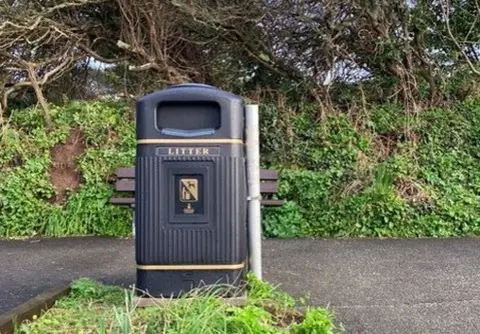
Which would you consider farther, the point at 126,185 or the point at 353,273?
the point at 126,185

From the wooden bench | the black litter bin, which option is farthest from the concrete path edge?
the wooden bench

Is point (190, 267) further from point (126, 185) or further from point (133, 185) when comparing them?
point (126, 185)

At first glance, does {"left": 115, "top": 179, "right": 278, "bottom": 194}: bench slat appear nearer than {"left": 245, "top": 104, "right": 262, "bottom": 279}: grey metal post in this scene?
No

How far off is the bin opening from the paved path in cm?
155

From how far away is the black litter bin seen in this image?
3311mm

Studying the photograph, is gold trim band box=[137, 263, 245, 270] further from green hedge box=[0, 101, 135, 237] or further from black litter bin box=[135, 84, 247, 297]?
green hedge box=[0, 101, 135, 237]

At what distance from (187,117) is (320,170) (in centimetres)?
447

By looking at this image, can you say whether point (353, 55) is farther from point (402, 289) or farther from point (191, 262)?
point (191, 262)

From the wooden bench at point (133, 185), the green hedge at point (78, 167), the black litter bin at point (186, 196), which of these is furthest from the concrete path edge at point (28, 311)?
the green hedge at point (78, 167)

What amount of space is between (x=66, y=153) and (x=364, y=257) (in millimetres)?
4430

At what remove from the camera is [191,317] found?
2746 mm

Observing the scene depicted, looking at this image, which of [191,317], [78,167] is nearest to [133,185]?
[78,167]

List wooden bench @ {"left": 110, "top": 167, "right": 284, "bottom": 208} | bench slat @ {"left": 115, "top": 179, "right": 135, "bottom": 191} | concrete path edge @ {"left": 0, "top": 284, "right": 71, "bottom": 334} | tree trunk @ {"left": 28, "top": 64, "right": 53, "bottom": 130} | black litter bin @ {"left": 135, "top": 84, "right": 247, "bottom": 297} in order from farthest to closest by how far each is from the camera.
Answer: tree trunk @ {"left": 28, "top": 64, "right": 53, "bottom": 130}
bench slat @ {"left": 115, "top": 179, "right": 135, "bottom": 191}
wooden bench @ {"left": 110, "top": 167, "right": 284, "bottom": 208}
black litter bin @ {"left": 135, "top": 84, "right": 247, "bottom": 297}
concrete path edge @ {"left": 0, "top": 284, "right": 71, "bottom": 334}

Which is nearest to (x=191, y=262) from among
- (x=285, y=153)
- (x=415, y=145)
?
(x=285, y=153)
